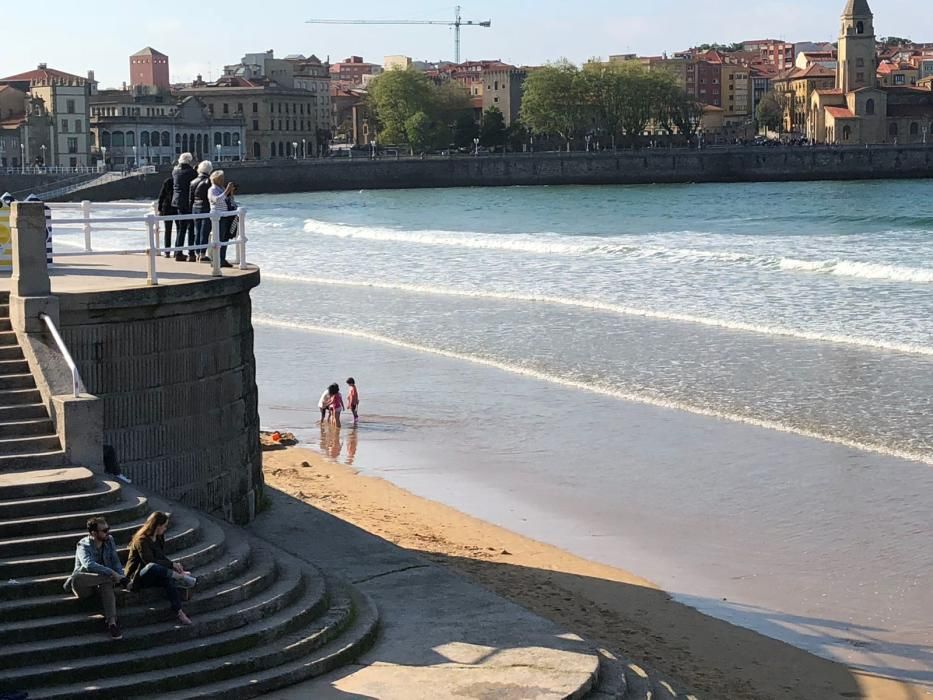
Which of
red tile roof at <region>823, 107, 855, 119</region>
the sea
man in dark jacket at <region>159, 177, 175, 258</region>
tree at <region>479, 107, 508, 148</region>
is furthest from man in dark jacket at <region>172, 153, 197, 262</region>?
tree at <region>479, 107, 508, 148</region>

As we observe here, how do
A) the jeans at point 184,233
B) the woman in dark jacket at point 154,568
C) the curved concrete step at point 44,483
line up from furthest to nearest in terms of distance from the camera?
the jeans at point 184,233 → the curved concrete step at point 44,483 → the woman in dark jacket at point 154,568

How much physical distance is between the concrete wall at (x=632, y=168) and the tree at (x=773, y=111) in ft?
139

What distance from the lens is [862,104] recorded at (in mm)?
158750

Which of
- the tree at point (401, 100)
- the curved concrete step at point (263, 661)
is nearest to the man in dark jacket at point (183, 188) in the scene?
the curved concrete step at point (263, 661)

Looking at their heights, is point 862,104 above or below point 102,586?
above

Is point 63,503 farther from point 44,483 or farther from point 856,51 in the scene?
point 856,51

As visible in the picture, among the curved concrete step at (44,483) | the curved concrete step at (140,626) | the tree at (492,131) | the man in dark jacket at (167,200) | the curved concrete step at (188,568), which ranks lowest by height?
the curved concrete step at (140,626)

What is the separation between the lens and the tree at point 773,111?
181375 millimetres

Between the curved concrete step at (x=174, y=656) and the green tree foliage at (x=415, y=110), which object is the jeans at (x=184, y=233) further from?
the green tree foliage at (x=415, y=110)

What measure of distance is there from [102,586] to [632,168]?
134262 millimetres

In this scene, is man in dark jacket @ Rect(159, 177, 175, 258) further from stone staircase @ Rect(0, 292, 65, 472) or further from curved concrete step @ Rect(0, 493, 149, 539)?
curved concrete step @ Rect(0, 493, 149, 539)

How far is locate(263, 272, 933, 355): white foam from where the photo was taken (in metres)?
27.3

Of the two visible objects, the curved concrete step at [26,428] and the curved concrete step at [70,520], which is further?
the curved concrete step at [26,428]

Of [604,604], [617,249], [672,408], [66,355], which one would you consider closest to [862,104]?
[617,249]
